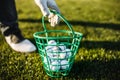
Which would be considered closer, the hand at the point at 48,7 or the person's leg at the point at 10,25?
the hand at the point at 48,7

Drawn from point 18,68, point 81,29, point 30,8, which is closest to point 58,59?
point 18,68

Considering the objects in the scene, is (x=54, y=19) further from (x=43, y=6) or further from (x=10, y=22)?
(x=10, y=22)

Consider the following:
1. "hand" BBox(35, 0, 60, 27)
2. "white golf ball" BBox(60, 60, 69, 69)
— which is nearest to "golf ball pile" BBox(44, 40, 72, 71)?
"white golf ball" BBox(60, 60, 69, 69)

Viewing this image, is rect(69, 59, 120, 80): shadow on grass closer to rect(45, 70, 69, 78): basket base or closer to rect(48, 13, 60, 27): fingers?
rect(45, 70, 69, 78): basket base

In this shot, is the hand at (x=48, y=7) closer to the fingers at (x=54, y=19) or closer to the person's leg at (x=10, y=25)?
the fingers at (x=54, y=19)

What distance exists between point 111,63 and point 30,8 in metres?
4.09

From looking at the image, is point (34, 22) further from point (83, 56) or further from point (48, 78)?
point (48, 78)

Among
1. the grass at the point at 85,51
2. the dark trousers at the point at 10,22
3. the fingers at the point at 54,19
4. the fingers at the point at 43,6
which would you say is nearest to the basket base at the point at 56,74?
the grass at the point at 85,51

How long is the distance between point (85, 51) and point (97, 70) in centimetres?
61

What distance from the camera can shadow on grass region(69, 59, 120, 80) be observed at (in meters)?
3.10

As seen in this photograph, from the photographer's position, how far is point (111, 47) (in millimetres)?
4047

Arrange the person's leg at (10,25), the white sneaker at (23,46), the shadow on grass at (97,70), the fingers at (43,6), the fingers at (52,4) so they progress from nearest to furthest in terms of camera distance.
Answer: the fingers at (43,6)
the fingers at (52,4)
the shadow on grass at (97,70)
the white sneaker at (23,46)
the person's leg at (10,25)

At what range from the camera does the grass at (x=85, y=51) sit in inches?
124

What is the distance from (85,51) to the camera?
3834 mm
